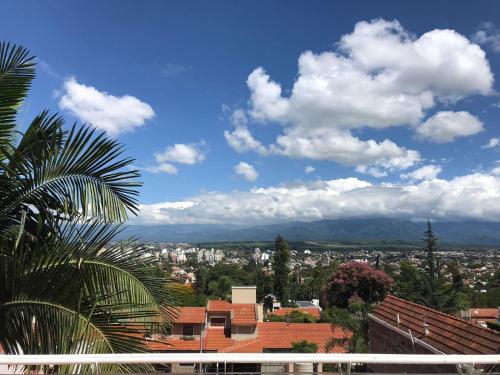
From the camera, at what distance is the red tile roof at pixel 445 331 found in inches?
311

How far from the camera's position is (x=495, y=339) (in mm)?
7699

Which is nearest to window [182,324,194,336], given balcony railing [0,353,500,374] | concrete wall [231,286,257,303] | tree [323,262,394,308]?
concrete wall [231,286,257,303]

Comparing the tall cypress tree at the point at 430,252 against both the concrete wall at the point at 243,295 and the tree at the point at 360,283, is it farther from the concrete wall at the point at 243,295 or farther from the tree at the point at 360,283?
the concrete wall at the point at 243,295

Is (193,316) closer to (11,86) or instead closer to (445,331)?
(445,331)

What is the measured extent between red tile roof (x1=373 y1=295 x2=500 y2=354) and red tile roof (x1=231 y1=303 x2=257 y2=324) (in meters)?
13.0

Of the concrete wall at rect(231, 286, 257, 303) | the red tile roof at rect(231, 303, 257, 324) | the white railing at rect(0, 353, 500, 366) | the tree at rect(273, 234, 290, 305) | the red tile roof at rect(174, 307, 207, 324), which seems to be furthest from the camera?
the tree at rect(273, 234, 290, 305)

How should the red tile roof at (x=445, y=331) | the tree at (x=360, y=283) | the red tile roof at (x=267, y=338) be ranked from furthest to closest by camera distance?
the tree at (x=360, y=283) < the red tile roof at (x=267, y=338) < the red tile roof at (x=445, y=331)

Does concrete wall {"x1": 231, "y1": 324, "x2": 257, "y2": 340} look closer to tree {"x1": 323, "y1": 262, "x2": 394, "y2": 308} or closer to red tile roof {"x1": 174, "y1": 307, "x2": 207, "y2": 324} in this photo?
red tile roof {"x1": 174, "y1": 307, "x2": 207, "y2": 324}

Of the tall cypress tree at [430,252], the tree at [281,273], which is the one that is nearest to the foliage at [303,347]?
the tall cypress tree at [430,252]

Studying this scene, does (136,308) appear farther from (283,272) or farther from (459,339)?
(283,272)

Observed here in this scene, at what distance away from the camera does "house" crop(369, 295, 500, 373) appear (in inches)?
316

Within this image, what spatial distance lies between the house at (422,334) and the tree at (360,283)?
25.0 m

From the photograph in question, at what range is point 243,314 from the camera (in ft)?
81.4

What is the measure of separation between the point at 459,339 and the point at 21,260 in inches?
334
